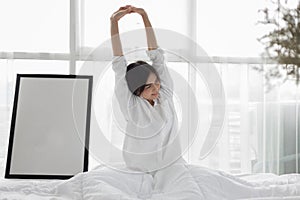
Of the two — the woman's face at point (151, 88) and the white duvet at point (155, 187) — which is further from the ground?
the woman's face at point (151, 88)

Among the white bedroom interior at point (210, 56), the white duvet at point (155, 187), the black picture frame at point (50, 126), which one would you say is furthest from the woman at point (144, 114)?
the white bedroom interior at point (210, 56)

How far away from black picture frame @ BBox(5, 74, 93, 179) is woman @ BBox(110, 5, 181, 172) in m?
0.54

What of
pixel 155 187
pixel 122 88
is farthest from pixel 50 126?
pixel 155 187

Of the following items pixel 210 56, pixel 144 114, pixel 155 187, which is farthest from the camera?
pixel 210 56

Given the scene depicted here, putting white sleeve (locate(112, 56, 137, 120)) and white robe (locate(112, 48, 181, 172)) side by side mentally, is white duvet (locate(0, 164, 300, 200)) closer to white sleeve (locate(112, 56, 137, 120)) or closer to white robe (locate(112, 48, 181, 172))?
white robe (locate(112, 48, 181, 172))

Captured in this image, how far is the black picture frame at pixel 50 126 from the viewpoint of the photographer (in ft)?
8.23

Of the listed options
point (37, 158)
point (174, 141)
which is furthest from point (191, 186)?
point (37, 158)

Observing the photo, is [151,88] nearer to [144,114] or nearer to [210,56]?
[144,114]

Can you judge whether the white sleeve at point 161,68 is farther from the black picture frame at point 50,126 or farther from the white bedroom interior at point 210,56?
the white bedroom interior at point 210,56

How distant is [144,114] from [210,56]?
1.04 meters

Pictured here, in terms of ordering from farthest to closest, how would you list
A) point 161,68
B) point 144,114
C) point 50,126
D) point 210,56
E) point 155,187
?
point 210,56, point 50,126, point 161,68, point 144,114, point 155,187

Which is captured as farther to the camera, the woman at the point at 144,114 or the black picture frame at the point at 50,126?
the black picture frame at the point at 50,126

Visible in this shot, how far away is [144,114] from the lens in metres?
2.00

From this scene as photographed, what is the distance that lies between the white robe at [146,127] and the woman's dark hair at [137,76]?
Answer: 0.8 inches
